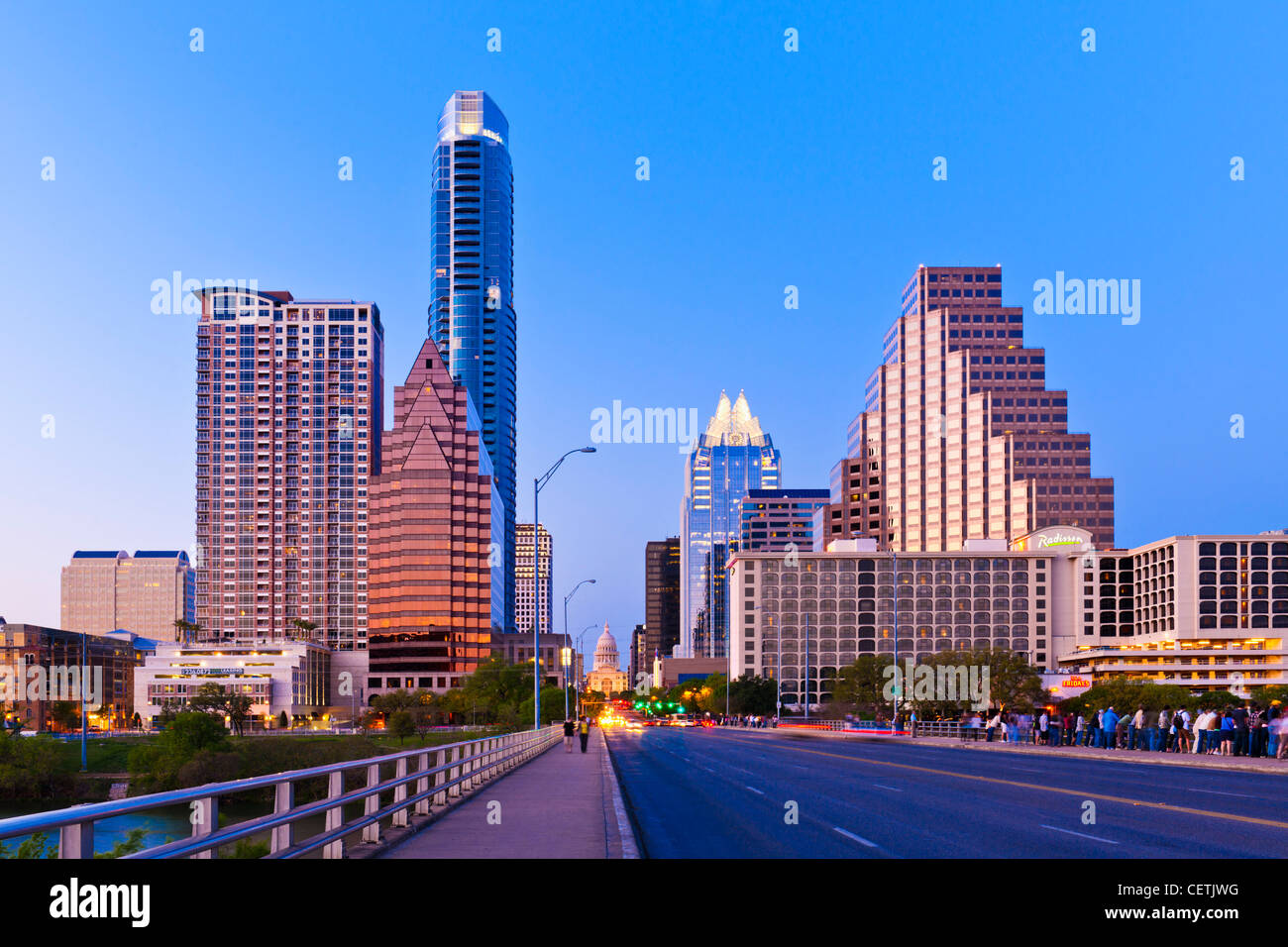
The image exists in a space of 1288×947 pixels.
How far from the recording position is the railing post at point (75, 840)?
21.4 ft

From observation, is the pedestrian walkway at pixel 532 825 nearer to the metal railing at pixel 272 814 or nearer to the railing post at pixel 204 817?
the metal railing at pixel 272 814

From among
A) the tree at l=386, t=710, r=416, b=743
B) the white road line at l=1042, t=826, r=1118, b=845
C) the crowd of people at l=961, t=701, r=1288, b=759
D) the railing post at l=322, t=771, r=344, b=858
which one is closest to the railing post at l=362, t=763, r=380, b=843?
the railing post at l=322, t=771, r=344, b=858

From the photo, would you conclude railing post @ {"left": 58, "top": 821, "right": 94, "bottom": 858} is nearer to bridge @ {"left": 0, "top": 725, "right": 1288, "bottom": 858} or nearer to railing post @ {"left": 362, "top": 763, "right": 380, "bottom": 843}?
bridge @ {"left": 0, "top": 725, "right": 1288, "bottom": 858}

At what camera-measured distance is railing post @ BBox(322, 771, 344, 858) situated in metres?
12.0

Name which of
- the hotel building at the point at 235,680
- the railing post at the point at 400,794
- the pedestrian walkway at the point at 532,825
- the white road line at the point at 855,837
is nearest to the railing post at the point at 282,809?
the pedestrian walkway at the point at 532,825

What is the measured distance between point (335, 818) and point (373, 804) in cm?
226

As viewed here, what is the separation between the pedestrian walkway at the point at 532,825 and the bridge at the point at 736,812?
0.13 feet

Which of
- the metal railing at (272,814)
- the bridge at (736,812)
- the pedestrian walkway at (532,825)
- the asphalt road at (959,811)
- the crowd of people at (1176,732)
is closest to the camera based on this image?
the metal railing at (272,814)

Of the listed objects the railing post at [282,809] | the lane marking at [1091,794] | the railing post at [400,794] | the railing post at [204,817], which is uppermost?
the railing post at [204,817]

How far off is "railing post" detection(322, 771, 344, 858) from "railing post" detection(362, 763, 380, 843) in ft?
4.78

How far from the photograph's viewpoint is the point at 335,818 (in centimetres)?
1235
